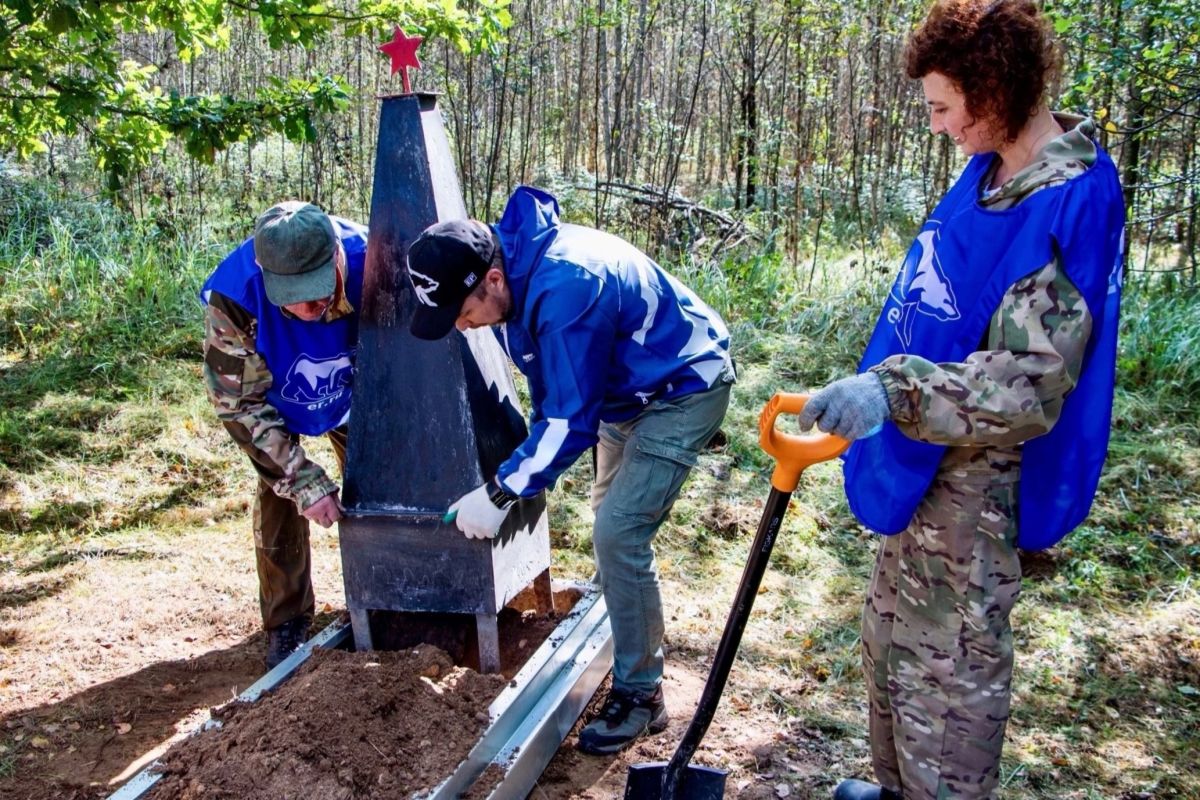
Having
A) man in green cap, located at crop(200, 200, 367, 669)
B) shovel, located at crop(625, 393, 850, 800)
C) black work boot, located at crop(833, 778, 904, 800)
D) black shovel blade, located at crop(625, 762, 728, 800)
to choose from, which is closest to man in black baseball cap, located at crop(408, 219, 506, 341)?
man in green cap, located at crop(200, 200, 367, 669)

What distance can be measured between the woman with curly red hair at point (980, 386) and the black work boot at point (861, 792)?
0.35 m

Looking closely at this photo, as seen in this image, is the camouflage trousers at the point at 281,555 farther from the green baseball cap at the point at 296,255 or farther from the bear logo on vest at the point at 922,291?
the bear logo on vest at the point at 922,291

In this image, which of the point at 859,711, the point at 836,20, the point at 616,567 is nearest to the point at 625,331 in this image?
the point at 616,567

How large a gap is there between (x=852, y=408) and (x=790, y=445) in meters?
0.35

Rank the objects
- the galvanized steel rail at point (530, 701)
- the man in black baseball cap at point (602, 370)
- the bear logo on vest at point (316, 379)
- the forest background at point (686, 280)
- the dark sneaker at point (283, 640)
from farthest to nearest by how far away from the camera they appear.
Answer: the dark sneaker at point (283, 640) < the forest background at point (686, 280) < the bear logo on vest at point (316, 379) < the galvanized steel rail at point (530, 701) < the man in black baseball cap at point (602, 370)

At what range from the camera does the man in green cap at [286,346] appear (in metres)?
3.00

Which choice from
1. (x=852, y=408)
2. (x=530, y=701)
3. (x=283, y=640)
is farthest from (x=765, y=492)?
(x=852, y=408)

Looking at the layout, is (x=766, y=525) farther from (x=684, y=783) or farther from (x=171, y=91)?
(x=171, y=91)

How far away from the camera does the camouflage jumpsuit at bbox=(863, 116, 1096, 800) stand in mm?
1931

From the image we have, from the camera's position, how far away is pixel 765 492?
5277 mm

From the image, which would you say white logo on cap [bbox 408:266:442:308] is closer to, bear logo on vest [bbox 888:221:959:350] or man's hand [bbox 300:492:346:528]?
man's hand [bbox 300:492:346:528]

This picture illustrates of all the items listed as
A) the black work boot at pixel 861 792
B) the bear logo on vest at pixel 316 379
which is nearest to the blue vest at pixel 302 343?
the bear logo on vest at pixel 316 379

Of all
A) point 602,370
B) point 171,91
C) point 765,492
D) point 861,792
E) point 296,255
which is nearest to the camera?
point 602,370

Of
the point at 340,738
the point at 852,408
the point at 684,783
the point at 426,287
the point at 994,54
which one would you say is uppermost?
the point at 994,54
